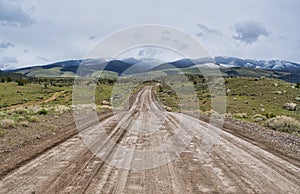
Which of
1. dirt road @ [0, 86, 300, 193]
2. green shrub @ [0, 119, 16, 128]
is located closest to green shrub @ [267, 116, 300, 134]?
dirt road @ [0, 86, 300, 193]

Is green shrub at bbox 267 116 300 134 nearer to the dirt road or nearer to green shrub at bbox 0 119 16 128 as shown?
the dirt road

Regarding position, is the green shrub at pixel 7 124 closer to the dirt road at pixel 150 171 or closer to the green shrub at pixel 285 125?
the dirt road at pixel 150 171

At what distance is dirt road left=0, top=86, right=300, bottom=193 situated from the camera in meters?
7.04

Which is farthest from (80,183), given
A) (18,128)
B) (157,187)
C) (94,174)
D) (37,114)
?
(37,114)

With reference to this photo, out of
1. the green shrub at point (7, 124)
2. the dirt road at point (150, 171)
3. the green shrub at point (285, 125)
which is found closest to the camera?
the dirt road at point (150, 171)

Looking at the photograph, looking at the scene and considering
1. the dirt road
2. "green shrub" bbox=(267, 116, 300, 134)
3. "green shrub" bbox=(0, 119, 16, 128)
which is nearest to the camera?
the dirt road

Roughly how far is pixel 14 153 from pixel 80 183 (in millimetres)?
4561

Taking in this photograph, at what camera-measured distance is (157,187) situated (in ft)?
23.2

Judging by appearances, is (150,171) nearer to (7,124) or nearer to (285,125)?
(7,124)

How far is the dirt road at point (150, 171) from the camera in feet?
23.1

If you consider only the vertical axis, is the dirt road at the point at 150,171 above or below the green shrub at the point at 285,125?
above

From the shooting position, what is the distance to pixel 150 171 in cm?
838

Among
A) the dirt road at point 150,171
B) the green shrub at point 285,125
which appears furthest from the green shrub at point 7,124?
the green shrub at point 285,125

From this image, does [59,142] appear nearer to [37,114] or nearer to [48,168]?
[48,168]
